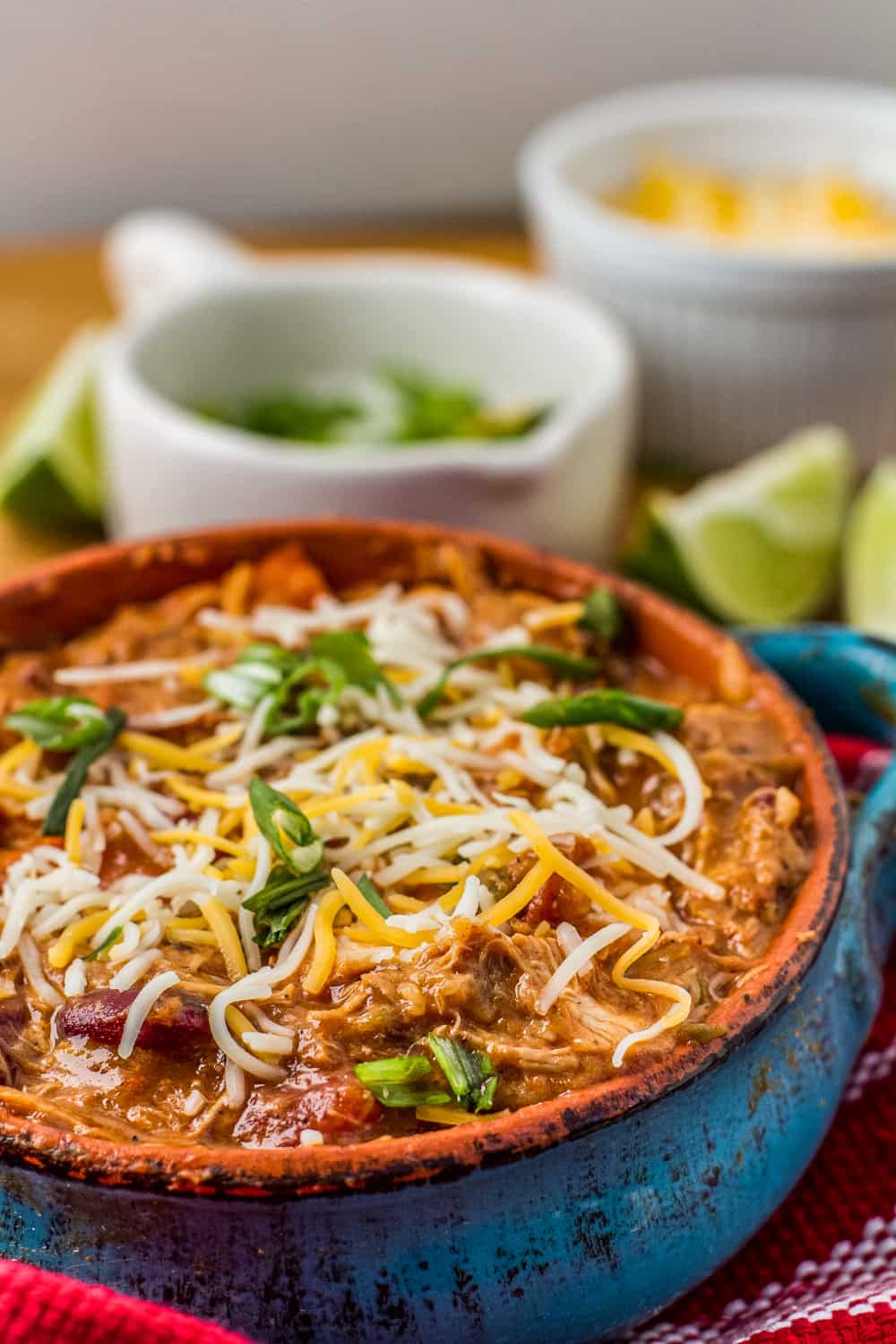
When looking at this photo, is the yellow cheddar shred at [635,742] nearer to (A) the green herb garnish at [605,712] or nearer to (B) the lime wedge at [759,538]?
(A) the green herb garnish at [605,712]

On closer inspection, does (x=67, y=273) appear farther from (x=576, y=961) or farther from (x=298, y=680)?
(x=576, y=961)

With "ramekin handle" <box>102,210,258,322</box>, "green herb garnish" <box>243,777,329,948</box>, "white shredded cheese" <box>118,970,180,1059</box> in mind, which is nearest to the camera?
"white shredded cheese" <box>118,970,180,1059</box>

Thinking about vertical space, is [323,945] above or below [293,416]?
above

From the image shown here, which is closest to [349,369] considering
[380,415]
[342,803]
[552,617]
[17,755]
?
[380,415]

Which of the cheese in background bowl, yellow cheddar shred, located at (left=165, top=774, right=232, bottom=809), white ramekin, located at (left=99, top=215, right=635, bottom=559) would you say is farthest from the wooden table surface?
yellow cheddar shred, located at (left=165, top=774, right=232, bottom=809)

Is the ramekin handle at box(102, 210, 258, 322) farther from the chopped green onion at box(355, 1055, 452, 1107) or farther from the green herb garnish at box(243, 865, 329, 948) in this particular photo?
the chopped green onion at box(355, 1055, 452, 1107)

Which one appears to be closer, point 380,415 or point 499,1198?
point 499,1198

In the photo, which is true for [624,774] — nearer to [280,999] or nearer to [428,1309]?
[280,999]

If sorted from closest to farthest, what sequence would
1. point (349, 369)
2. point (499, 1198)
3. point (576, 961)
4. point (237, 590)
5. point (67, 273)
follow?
point (499, 1198), point (576, 961), point (237, 590), point (349, 369), point (67, 273)
